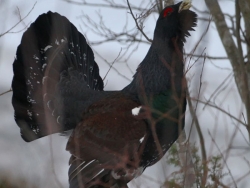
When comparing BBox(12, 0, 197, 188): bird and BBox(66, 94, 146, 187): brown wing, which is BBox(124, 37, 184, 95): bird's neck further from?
BBox(66, 94, 146, 187): brown wing

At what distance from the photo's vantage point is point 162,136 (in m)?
4.34

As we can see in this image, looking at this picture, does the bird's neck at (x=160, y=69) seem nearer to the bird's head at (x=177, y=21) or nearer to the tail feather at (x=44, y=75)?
the bird's head at (x=177, y=21)

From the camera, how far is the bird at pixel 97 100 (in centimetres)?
431

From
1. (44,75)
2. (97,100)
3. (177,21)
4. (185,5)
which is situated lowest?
(97,100)

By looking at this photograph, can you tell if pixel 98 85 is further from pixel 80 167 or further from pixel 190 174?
pixel 190 174

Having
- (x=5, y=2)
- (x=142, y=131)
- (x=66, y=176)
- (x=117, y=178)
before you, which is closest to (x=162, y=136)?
(x=142, y=131)

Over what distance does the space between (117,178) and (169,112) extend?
2.20 ft

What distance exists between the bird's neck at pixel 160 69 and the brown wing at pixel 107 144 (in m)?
0.20

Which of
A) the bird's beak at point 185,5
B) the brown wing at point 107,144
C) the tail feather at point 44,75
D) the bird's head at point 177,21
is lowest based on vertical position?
the brown wing at point 107,144

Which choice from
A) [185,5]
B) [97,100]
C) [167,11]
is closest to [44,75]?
[97,100]

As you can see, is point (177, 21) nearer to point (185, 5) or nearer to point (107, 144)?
point (185, 5)

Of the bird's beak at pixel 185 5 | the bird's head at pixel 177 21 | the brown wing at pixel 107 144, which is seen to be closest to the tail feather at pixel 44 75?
the brown wing at pixel 107 144

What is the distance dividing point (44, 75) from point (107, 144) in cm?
120

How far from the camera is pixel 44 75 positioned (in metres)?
5.23
